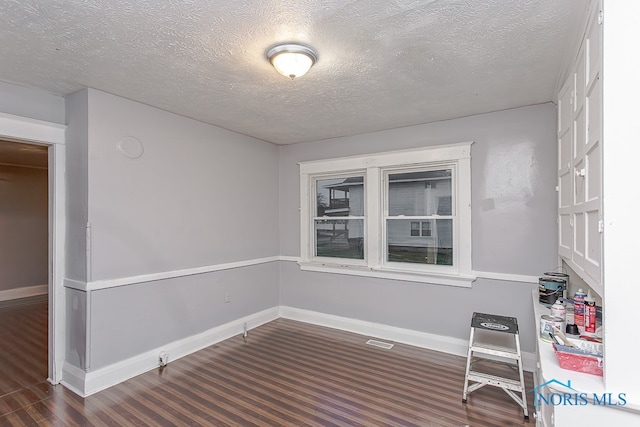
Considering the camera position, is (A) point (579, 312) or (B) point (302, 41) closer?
(A) point (579, 312)

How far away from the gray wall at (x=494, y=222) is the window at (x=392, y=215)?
117 mm

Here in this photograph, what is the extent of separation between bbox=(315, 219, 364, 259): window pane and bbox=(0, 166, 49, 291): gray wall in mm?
5433

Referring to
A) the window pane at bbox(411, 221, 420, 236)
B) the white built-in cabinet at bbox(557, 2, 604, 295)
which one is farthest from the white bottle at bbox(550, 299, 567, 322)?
the window pane at bbox(411, 221, 420, 236)

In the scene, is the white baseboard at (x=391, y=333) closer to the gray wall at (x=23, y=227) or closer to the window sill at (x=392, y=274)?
the window sill at (x=392, y=274)

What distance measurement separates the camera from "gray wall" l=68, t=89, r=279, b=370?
275 centimetres

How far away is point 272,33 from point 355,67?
2.23 feet

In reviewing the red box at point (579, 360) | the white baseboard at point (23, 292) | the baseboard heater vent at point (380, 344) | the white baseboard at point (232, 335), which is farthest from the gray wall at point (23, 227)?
the red box at point (579, 360)

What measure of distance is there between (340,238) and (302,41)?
2841 millimetres

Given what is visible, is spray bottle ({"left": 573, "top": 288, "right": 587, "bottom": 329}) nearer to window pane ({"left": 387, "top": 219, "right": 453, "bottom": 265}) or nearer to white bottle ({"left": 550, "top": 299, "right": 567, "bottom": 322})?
white bottle ({"left": 550, "top": 299, "right": 567, "bottom": 322})

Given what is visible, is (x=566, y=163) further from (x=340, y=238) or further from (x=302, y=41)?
(x=340, y=238)

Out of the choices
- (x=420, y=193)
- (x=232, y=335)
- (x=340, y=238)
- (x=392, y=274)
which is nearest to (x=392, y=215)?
(x=420, y=193)

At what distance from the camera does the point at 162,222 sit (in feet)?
10.6

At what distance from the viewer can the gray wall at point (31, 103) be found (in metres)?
2.53

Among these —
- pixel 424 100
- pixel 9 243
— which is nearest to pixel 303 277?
pixel 424 100
